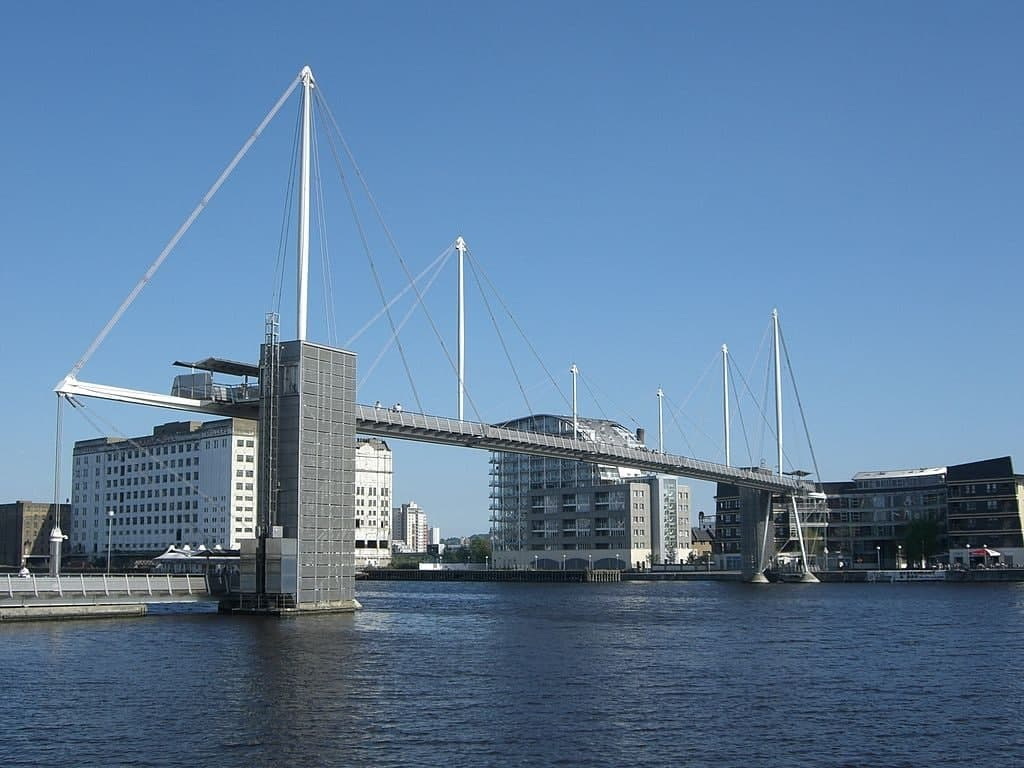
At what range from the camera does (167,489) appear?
155375 mm

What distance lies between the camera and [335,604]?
187 feet

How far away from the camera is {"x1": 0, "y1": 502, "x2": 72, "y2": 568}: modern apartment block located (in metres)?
167

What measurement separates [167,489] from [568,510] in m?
56.2

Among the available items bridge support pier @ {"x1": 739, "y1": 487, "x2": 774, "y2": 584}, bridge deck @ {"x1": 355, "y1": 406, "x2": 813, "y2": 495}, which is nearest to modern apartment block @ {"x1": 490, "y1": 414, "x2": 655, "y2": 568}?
bridge support pier @ {"x1": 739, "y1": 487, "x2": 774, "y2": 584}

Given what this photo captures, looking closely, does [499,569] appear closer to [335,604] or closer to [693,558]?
[693,558]

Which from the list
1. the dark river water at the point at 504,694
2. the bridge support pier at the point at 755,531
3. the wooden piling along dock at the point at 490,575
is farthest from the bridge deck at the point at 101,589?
the wooden piling along dock at the point at 490,575

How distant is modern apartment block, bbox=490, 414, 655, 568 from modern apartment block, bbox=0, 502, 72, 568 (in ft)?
210

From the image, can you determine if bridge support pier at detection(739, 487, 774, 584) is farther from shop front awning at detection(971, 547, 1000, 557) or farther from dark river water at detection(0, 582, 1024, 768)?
dark river water at detection(0, 582, 1024, 768)

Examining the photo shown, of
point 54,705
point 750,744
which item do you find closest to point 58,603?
point 54,705

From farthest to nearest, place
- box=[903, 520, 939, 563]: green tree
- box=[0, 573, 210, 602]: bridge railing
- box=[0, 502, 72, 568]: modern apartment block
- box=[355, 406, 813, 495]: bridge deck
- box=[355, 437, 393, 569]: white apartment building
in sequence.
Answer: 1. box=[355, 437, 393, 569]: white apartment building
2. box=[0, 502, 72, 568]: modern apartment block
3. box=[903, 520, 939, 563]: green tree
4. box=[355, 406, 813, 495]: bridge deck
5. box=[0, 573, 210, 602]: bridge railing

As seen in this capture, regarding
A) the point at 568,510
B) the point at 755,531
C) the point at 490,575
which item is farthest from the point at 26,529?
the point at 755,531

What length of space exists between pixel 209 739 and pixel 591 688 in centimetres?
1174

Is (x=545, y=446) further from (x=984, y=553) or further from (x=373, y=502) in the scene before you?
(x=373, y=502)

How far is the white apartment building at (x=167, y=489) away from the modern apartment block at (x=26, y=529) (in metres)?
5.12
